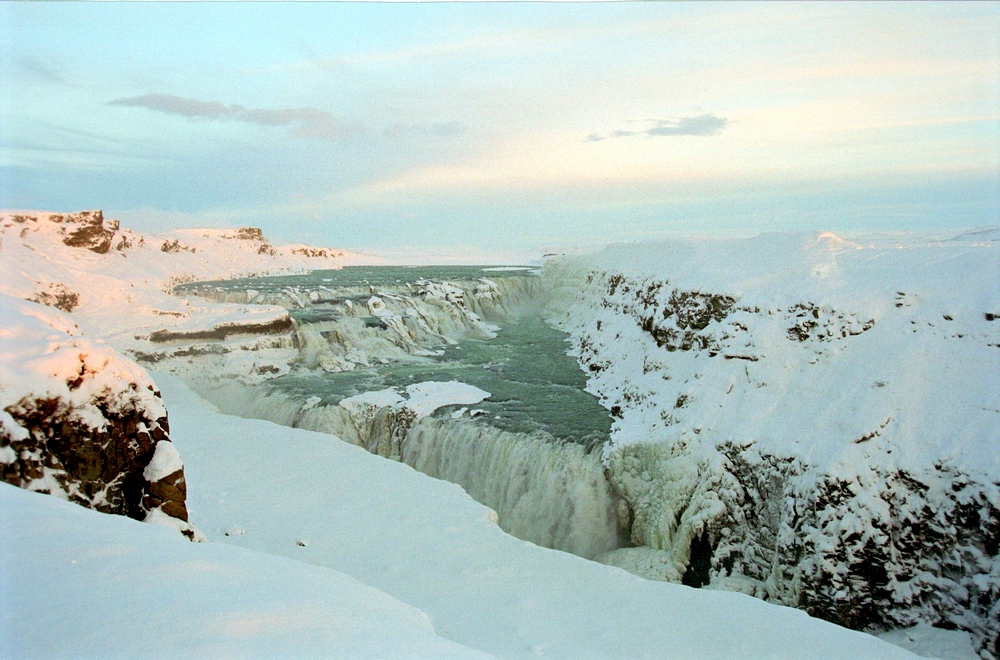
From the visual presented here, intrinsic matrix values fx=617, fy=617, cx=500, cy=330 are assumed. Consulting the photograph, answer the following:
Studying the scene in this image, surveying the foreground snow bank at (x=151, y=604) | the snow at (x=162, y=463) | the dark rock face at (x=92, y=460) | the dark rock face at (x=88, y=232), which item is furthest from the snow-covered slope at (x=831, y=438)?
the dark rock face at (x=88, y=232)

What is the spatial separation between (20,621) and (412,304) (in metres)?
27.4

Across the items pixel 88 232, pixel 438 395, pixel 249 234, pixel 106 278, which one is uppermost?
pixel 249 234

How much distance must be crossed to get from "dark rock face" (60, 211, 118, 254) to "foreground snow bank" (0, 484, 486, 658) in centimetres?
3632

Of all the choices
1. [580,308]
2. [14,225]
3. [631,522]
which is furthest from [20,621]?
[14,225]

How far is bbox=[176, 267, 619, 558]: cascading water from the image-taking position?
12.9m

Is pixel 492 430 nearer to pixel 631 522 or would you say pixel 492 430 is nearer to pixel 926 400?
pixel 631 522

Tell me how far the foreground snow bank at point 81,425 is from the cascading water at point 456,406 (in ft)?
26.7

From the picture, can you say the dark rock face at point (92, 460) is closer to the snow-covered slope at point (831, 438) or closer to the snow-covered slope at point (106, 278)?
the snow-covered slope at point (831, 438)

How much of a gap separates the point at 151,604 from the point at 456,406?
44.2 feet

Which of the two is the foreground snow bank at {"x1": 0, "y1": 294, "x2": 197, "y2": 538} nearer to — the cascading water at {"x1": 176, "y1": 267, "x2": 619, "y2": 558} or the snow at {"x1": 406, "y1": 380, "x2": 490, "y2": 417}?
the cascading water at {"x1": 176, "y1": 267, "x2": 619, "y2": 558}

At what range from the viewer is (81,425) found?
5723 millimetres

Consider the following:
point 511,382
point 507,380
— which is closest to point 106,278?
point 507,380

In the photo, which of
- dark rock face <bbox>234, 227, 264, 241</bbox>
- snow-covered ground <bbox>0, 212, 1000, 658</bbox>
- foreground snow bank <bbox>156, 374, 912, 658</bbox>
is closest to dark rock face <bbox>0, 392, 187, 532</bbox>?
snow-covered ground <bbox>0, 212, 1000, 658</bbox>

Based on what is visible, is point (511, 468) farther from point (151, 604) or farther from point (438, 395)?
point (151, 604)
